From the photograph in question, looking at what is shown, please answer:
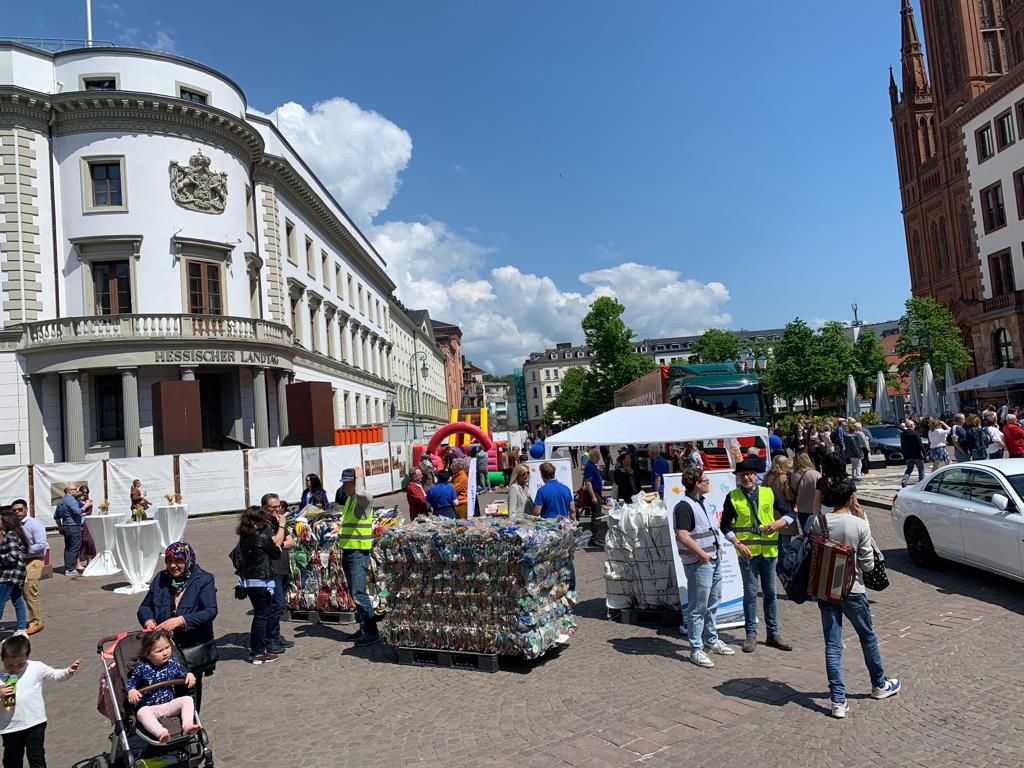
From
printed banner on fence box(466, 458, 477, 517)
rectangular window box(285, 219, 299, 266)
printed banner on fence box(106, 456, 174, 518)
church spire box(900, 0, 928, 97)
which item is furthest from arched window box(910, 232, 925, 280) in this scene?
printed banner on fence box(106, 456, 174, 518)

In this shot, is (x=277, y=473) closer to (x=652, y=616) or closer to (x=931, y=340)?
(x=652, y=616)

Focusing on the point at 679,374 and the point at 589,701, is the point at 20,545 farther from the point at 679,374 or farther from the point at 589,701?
the point at 679,374

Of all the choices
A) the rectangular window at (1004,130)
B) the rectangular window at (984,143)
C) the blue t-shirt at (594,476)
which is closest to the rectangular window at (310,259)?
the blue t-shirt at (594,476)

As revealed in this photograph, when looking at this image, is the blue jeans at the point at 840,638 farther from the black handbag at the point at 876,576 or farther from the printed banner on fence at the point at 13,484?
the printed banner on fence at the point at 13,484

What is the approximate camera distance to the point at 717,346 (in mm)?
100188

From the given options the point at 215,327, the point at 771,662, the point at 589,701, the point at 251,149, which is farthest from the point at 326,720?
the point at 251,149

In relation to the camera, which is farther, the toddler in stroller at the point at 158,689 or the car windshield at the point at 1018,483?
the car windshield at the point at 1018,483

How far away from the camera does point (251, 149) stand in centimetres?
3111

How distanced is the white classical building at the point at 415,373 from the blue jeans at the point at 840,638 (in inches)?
1570

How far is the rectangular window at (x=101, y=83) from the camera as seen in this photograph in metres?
26.9

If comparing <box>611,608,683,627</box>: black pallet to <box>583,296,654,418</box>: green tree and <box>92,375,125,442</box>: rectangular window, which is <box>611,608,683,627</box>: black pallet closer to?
<box>92,375,125,442</box>: rectangular window

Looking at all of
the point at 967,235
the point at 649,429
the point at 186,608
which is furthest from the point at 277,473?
the point at 967,235

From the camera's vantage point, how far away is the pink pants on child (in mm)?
4576

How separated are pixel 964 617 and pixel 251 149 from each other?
30.7 m
